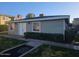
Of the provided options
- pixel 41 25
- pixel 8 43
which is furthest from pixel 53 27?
pixel 8 43

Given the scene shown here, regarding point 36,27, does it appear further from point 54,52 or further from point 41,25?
point 54,52

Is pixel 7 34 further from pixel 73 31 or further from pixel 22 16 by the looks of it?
pixel 73 31

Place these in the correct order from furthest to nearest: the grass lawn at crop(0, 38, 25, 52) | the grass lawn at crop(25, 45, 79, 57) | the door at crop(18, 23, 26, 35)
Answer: the door at crop(18, 23, 26, 35) < the grass lawn at crop(0, 38, 25, 52) < the grass lawn at crop(25, 45, 79, 57)

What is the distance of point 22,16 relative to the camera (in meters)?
13.2

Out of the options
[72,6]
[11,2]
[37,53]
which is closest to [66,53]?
[37,53]

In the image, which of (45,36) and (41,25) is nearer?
(45,36)

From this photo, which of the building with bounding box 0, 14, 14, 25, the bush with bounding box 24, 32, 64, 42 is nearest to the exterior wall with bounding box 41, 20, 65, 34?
the bush with bounding box 24, 32, 64, 42

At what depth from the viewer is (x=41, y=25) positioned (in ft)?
44.2

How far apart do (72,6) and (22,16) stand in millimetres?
2455

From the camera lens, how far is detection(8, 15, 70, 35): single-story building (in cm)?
1305

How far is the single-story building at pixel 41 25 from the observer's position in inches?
514

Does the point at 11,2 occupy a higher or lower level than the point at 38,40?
higher

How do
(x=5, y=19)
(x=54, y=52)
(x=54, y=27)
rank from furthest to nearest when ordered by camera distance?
(x=5, y=19)
(x=54, y=27)
(x=54, y=52)

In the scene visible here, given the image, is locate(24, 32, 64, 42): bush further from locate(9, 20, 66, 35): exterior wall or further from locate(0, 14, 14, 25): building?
locate(0, 14, 14, 25): building
